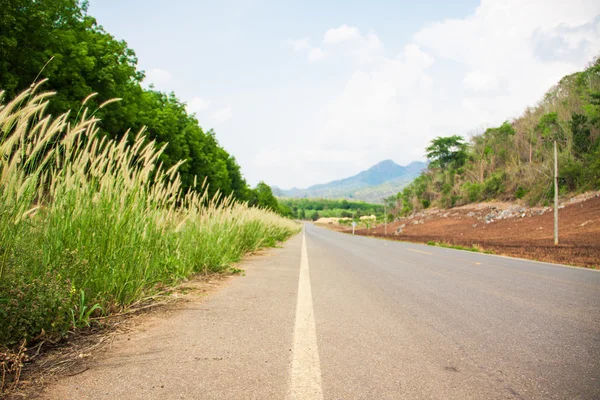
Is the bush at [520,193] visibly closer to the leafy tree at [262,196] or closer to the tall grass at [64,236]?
the leafy tree at [262,196]

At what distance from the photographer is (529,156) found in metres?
52.1

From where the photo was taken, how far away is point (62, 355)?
2.47 metres

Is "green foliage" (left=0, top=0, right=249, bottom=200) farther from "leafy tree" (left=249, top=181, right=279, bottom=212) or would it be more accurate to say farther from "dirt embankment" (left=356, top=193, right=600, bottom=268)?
"leafy tree" (left=249, top=181, right=279, bottom=212)

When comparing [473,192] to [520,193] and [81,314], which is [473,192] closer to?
[520,193]

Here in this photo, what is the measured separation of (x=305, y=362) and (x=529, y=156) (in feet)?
195

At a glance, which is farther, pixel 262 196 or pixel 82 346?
pixel 262 196

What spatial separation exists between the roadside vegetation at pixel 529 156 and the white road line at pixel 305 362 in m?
37.0

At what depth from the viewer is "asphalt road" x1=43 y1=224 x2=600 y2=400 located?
212 cm

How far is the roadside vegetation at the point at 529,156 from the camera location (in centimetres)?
3866

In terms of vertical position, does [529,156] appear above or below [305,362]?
above

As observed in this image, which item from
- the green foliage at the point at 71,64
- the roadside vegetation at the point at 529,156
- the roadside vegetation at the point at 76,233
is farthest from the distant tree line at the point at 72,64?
the roadside vegetation at the point at 529,156

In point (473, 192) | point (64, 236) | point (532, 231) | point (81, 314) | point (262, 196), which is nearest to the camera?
point (81, 314)

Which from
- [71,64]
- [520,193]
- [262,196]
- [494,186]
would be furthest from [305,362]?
[262,196]

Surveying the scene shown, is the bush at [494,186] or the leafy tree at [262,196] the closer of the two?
the bush at [494,186]
